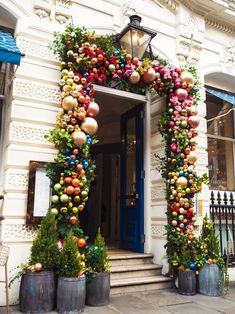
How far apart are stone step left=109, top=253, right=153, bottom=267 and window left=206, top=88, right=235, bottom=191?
8.64ft

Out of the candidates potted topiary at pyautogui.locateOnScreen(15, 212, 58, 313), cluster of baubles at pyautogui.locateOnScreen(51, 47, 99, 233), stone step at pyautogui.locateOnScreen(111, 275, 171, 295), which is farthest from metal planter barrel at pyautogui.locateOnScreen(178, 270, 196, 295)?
A: potted topiary at pyautogui.locateOnScreen(15, 212, 58, 313)

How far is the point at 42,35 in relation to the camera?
17.4ft

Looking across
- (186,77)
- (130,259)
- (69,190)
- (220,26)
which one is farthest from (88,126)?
(220,26)

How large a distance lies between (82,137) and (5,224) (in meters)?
1.68

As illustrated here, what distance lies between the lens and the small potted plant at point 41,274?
13.0 feet

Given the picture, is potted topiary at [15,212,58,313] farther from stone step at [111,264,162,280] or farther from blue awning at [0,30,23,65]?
blue awning at [0,30,23,65]

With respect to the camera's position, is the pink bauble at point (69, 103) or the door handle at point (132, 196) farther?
the door handle at point (132, 196)

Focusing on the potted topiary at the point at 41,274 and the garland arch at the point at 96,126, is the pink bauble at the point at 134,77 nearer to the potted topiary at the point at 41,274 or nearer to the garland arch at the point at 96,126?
the garland arch at the point at 96,126

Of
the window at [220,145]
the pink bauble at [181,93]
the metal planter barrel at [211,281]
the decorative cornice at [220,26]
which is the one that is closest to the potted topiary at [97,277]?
the metal planter barrel at [211,281]

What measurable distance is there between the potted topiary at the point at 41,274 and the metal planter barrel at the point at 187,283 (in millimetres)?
2181

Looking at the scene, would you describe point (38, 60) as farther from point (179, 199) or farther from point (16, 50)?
point (179, 199)

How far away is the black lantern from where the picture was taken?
5.03 m

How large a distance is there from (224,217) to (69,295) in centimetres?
430

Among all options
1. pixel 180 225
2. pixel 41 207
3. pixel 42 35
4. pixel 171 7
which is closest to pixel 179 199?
pixel 180 225
